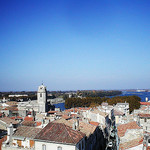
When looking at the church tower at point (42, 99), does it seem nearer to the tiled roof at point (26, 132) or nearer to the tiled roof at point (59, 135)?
the tiled roof at point (26, 132)

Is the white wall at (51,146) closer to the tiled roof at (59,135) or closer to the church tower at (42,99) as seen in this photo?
the tiled roof at (59,135)

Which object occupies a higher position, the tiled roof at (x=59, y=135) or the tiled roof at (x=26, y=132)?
the tiled roof at (x=59, y=135)

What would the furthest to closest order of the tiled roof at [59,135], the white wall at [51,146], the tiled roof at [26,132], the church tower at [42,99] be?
the church tower at [42,99] → the tiled roof at [26,132] → the tiled roof at [59,135] → the white wall at [51,146]

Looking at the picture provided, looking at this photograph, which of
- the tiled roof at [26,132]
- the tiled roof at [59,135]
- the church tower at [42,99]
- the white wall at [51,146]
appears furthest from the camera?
the church tower at [42,99]

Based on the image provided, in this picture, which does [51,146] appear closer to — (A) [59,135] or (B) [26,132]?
(A) [59,135]

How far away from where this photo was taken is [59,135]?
19.2 meters

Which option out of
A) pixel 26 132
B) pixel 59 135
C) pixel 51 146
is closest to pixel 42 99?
pixel 26 132

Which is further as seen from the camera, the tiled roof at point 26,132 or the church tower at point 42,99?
the church tower at point 42,99

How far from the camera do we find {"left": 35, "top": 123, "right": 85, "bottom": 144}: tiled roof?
60.2 feet

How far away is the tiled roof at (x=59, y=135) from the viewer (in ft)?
60.2

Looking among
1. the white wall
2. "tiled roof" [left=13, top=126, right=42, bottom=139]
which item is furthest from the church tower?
the white wall

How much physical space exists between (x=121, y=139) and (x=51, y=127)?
867 cm

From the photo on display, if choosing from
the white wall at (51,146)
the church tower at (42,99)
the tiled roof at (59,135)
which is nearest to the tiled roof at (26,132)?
the white wall at (51,146)

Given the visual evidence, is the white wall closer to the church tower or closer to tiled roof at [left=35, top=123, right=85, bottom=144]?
tiled roof at [left=35, top=123, right=85, bottom=144]
